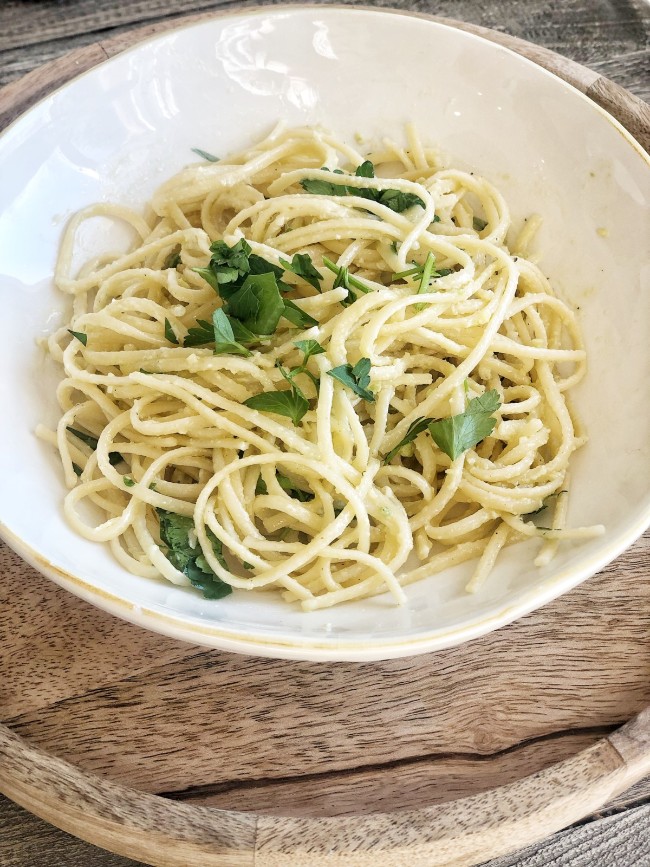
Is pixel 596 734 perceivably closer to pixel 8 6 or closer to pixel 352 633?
pixel 352 633

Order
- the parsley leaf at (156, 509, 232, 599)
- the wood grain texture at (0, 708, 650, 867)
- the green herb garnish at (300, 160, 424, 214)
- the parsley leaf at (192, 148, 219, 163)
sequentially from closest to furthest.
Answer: the wood grain texture at (0, 708, 650, 867) → the parsley leaf at (156, 509, 232, 599) → the green herb garnish at (300, 160, 424, 214) → the parsley leaf at (192, 148, 219, 163)

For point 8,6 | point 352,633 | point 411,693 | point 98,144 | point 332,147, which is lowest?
point 411,693

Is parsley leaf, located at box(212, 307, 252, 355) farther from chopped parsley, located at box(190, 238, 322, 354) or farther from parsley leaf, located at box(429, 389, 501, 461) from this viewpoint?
parsley leaf, located at box(429, 389, 501, 461)

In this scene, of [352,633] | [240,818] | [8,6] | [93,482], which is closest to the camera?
[240,818]

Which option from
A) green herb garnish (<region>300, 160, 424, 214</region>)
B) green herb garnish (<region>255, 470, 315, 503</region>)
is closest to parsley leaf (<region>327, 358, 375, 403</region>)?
green herb garnish (<region>255, 470, 315, 503</region>)

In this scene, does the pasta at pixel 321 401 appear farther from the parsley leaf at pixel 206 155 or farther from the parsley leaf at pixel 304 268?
the parsley leaf at pixel 206 155

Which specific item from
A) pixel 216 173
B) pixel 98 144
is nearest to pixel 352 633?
pixel 216 173

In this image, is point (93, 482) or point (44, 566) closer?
point (44, 566)
